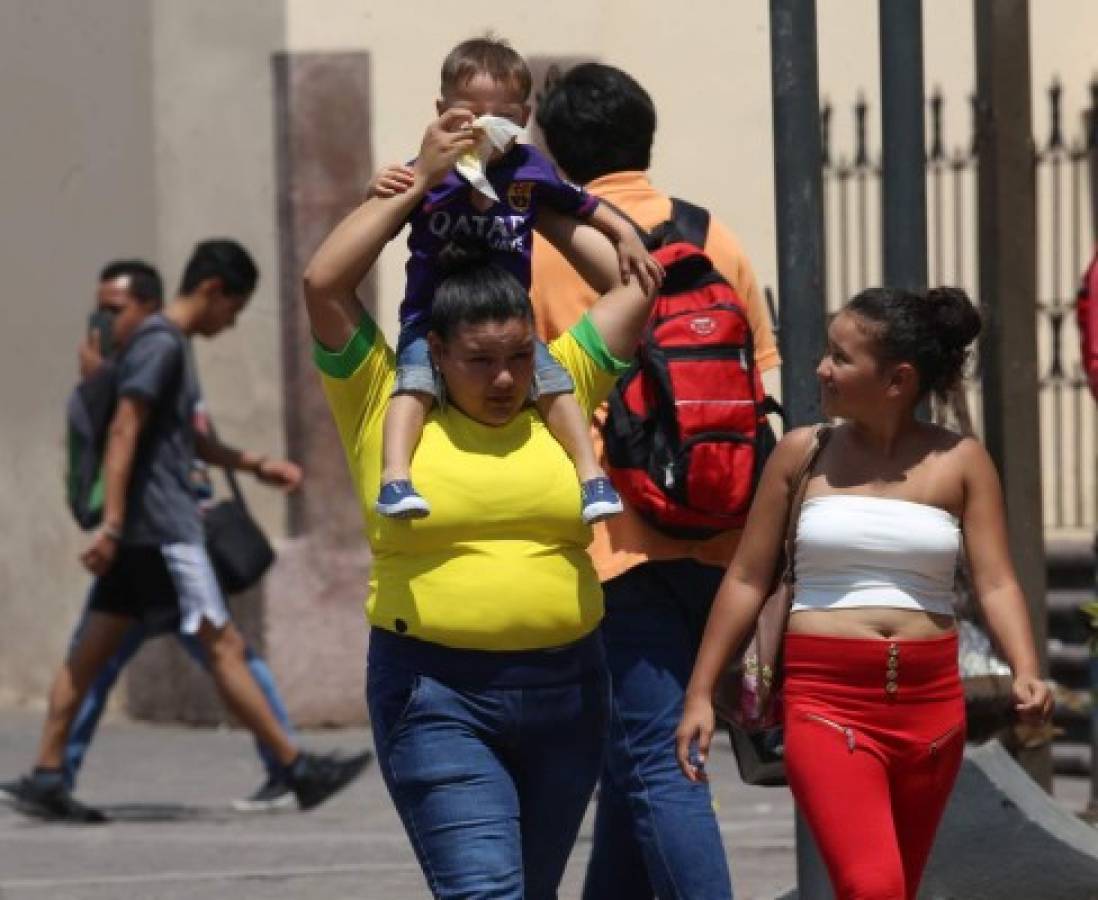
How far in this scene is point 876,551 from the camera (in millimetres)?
5660

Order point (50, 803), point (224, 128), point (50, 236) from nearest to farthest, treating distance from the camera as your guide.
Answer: point (50, 803), point (224, 128), point (50, 236)

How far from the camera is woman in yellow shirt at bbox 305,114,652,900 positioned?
5336mm

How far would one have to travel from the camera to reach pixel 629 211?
6465 mm

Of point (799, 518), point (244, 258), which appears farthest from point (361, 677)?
point (799, 518)

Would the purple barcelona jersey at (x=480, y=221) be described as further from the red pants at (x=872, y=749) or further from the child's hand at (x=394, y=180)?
the red pants at (x=872, y=749)

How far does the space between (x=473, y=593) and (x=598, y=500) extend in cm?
27

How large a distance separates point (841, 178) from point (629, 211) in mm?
5442

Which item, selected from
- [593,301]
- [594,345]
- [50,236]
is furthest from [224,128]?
[594,345]

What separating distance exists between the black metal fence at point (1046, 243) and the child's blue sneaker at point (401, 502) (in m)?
6.33

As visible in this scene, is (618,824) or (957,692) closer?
(957,692)

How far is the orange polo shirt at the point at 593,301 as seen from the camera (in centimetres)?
632

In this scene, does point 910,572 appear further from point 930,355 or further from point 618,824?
point 618,824

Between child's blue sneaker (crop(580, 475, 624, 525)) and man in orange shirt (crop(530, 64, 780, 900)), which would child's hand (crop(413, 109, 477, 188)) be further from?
man in orange shirt (crop(530, 64, 780, 900))

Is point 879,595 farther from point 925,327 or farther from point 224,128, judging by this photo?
point 224,128
